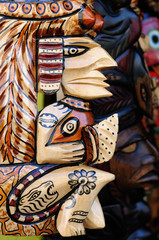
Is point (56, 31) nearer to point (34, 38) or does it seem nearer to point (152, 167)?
point (34, 38)

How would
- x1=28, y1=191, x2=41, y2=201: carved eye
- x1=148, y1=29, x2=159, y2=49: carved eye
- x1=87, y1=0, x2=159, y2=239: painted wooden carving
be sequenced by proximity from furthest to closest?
x1=148, y1=29, x2=159, y2=49: carved eye → x1=87, y1=0, x2=159, y2=239: painted wooden carving → x1=28, y1=191, x2=41, y2=201: carved eye

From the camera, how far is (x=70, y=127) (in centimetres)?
71

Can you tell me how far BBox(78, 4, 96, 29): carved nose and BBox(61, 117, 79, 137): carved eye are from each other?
18cm

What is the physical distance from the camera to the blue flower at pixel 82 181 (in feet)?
2.31

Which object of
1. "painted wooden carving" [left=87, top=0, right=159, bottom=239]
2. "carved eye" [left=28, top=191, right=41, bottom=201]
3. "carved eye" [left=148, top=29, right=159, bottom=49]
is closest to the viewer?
"carved eye" [left=28, top=191, right=41, bottom=201]

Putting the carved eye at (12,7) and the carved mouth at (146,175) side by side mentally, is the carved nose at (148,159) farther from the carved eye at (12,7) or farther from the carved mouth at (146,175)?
the carved eye at (12,7)

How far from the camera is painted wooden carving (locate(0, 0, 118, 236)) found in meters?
0.69

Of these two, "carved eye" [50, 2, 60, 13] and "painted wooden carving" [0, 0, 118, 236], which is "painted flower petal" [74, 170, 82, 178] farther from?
"carved eye" [50, 2, 60, 13]

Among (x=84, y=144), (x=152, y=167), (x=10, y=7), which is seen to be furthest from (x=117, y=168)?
(x=10, y=7)

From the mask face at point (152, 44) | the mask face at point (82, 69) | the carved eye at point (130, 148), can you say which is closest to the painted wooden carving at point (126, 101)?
the carved eye at point (130, 148)

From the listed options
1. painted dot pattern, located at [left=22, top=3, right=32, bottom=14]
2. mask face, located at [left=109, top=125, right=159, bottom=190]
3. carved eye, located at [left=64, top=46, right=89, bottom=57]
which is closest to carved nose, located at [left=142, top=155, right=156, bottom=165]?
mask face, located at [left=109, top=125, right=159, bottom=190]

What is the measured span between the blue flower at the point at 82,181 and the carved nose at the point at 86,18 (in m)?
0.28

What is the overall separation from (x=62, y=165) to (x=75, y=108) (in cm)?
11

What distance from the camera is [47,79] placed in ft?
2.35
